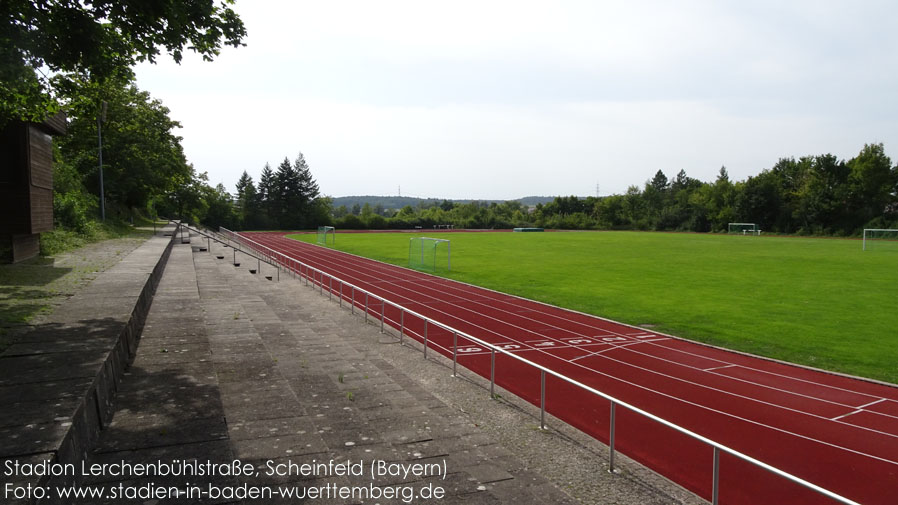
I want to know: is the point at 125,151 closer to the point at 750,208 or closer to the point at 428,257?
the point at 428,257

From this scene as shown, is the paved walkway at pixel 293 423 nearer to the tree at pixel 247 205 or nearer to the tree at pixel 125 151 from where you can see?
the tree at pixel 125 151

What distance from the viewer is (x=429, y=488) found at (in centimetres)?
487

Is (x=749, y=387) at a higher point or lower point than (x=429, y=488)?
lower

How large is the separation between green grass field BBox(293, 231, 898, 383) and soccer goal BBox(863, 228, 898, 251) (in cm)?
1386

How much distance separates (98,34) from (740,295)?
2249 centimetres

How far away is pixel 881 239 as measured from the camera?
6184 centimetres

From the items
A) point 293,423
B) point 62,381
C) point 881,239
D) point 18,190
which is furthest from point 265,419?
point 881,239

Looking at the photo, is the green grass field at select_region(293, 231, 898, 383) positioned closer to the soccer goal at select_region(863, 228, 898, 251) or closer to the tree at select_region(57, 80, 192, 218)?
the soccer goal at select_region(863, 228, 898, 251)

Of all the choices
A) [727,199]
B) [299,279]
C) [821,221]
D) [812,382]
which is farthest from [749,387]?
[727,199]

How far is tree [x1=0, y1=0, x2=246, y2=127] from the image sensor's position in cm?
1000

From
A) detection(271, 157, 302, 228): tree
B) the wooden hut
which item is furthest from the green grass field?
detection(271, 157, 302, 228): tree

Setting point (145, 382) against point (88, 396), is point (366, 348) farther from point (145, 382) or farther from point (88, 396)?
point (88, 396)

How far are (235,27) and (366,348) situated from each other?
7543 millimetres

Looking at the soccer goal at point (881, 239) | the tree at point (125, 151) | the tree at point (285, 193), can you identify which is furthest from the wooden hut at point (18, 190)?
the tree at point (285, 193)
